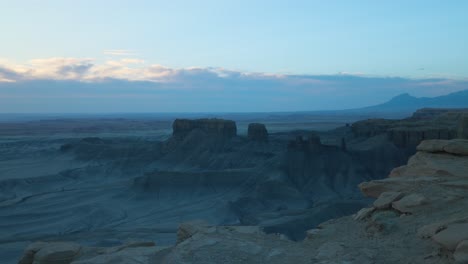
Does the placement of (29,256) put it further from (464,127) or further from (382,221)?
(464,127)

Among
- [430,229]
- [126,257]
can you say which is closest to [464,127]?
[430,229]

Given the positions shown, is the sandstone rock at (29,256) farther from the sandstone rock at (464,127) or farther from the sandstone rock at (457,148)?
the sandstone rock at (464,127)

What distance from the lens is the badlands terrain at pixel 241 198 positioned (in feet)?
30.0

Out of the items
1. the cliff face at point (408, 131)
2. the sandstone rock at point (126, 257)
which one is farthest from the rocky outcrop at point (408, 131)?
the sandstone rock at point (126, 257)

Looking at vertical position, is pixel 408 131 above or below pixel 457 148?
below

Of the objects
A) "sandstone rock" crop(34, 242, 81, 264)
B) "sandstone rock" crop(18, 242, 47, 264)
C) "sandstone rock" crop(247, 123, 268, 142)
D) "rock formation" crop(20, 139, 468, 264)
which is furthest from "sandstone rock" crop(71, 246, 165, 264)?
"sandstone rock" crop(247, 123, 268, 142)

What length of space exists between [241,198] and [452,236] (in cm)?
3403

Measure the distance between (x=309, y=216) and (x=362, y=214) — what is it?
21.1 metres

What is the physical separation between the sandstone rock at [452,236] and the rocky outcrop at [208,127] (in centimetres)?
5559

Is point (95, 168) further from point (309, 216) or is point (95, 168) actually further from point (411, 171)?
point (411, 171)

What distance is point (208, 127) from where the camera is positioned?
64.7 metres

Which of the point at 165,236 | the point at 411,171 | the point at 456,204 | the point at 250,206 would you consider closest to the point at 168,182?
the point at 250,206

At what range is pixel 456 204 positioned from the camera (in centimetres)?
Answer: 969

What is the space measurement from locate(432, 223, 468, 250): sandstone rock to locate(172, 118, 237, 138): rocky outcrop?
2188 inches
